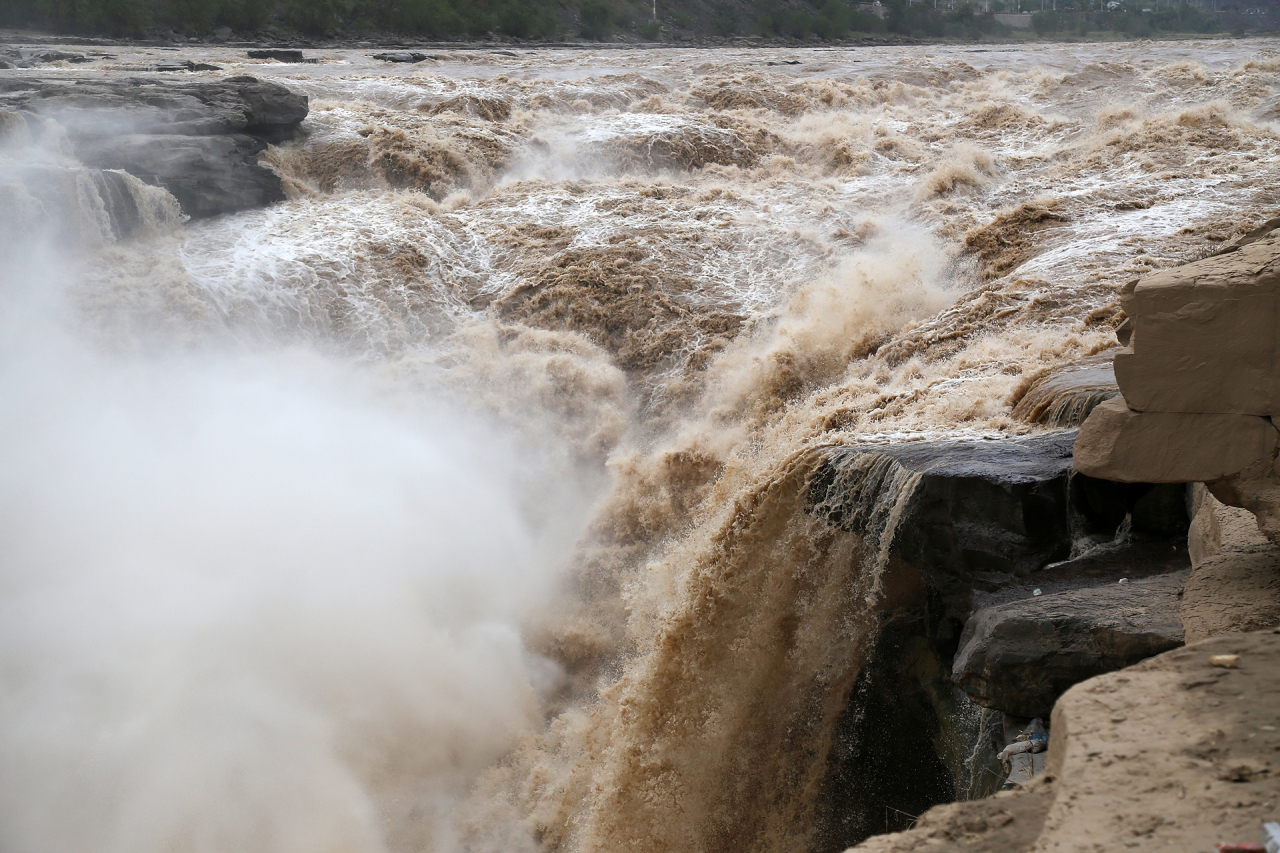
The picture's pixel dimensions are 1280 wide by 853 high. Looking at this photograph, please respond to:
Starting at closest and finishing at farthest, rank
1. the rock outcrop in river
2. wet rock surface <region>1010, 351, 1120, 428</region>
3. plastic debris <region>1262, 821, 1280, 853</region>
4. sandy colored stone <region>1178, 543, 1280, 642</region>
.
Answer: plastic debris <region>1262, 821, 1280, 853</region> < the rock outcrop in river < sandy colored stone <region>1178, 543, 1280, 642</region> < wet rock surface <region>1010, 351, 1120, 428</region>

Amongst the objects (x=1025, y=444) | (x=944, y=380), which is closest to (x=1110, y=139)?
(x=944, y=380)

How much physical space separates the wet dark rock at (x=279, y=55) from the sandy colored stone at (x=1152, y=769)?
16735mm

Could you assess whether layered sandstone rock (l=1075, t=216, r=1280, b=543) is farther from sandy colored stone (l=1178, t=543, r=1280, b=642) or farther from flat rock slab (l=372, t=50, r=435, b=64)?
flat rock slab (l=372, t=50, r=435, b=64)

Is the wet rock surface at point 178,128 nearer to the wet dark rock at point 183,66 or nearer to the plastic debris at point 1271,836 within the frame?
the wet dark rock at point 183,66

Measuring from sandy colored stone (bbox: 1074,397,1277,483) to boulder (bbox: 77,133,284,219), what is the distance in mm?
8907

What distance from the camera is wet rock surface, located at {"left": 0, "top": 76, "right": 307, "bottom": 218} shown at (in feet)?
30.4

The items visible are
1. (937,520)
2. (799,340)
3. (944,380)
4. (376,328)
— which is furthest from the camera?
(376,328)

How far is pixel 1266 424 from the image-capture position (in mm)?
2748

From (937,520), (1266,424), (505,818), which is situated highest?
(1266,424)

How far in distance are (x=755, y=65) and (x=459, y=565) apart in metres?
13.2

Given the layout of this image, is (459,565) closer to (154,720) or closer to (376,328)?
(154,720)

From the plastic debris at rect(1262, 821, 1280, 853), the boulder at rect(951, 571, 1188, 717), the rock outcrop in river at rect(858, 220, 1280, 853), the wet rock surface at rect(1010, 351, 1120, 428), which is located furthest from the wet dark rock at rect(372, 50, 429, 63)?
the plastic debris at rect(1262, 821, 1280, 853)

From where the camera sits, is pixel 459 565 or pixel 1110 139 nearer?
pixel 459 565

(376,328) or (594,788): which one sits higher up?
(376,328)
